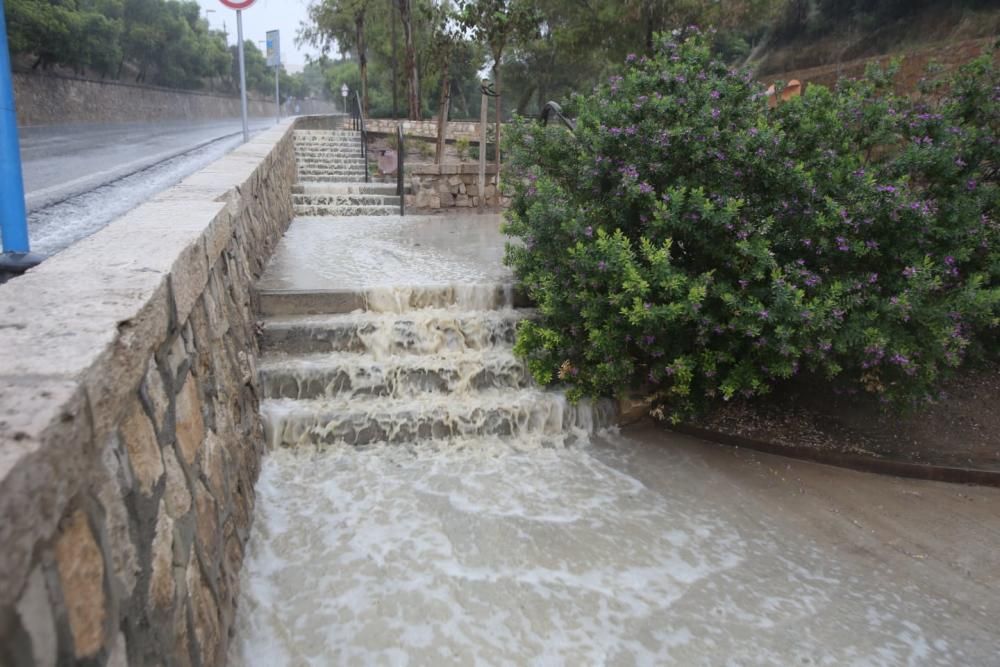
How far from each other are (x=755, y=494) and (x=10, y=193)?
374cm

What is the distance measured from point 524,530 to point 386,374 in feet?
4.82

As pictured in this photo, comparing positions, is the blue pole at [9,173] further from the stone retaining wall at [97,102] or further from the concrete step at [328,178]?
the stone retaining wall at [97,102]

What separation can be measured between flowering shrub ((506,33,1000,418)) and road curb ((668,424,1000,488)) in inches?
10.2

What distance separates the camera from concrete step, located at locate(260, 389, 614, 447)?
153 inches

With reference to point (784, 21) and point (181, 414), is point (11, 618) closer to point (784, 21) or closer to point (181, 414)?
point (181, 414)

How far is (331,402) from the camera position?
13.5 ft

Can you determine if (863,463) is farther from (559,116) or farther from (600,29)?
(600,29)

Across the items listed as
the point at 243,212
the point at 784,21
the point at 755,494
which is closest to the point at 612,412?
the point at 755,494

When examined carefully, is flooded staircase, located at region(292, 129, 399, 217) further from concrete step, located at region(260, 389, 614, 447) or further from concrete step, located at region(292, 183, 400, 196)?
concrete step, located at region(260, 389, 614, 447)

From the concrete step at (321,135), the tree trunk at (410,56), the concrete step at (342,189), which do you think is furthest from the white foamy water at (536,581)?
the tree trunk at (410,56)

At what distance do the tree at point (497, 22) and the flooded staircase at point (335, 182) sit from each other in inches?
73.4

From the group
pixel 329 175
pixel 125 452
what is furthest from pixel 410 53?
pixel 125 452

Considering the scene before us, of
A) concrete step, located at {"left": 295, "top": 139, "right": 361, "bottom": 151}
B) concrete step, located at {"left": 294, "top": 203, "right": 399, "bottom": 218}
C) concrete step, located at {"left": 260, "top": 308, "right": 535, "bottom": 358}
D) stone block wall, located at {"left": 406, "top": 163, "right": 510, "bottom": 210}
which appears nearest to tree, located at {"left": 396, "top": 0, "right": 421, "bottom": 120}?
concrete step, located at {"left": 295, "top": 139, "right": 361, "bottom": 151}

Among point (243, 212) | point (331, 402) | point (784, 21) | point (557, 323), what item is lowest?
point (331, 402)
